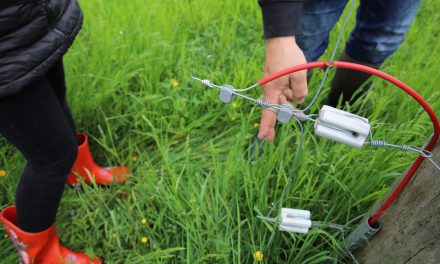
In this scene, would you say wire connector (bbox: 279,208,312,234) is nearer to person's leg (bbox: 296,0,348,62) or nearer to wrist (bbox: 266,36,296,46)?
wrist (bbox: 266,36,296,46)

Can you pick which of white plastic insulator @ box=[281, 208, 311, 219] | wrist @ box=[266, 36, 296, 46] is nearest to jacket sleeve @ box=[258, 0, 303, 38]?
wrist @ box=[266, 36, 296, 46]

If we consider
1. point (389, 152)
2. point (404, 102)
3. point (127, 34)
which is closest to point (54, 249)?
point (127, 34)

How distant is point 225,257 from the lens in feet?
3.26

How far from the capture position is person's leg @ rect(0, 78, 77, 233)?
82cm

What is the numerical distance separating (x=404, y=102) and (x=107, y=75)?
1.34 meters

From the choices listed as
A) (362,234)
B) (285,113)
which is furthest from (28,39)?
(362,234)

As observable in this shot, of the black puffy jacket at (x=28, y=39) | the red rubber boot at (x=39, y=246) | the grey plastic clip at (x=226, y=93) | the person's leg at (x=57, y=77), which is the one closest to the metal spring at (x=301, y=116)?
the grey plastic clip at (x=226, y=93)

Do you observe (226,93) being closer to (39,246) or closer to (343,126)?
(343,126)

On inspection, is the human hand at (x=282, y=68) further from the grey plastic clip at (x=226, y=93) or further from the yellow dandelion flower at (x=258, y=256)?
the yellow dandelion flower at (x=258, y=256)

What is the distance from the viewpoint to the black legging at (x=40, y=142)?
0.82 m

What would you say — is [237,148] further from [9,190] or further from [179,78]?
[9,190]

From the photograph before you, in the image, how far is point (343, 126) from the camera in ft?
1.98

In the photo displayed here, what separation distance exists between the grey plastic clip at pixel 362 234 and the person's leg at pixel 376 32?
0.72m

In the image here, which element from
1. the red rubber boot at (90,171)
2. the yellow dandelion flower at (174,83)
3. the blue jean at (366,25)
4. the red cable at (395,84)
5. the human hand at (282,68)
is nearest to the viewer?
the red cable at (395,84)
